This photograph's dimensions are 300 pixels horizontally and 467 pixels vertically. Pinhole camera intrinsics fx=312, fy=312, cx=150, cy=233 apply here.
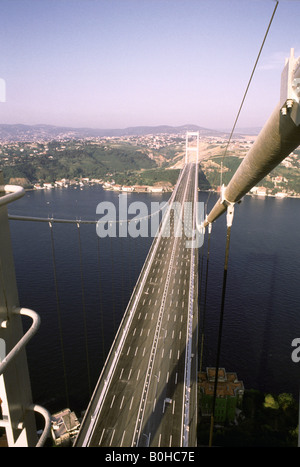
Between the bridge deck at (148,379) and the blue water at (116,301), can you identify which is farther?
the blue water at (116,301)

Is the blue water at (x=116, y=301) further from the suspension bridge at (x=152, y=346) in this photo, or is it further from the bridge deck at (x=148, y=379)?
the suspension bridge at (x=152, y=346)

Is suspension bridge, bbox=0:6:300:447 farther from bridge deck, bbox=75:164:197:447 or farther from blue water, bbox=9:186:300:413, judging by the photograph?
blue water, bbox=9:186:300:413

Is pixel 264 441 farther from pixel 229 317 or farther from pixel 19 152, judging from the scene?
pixel 19 152

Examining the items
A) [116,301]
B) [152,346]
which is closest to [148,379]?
[152,346]

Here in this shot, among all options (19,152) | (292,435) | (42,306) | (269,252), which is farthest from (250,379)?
(19,152)

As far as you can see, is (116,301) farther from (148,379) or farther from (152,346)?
(148,379)

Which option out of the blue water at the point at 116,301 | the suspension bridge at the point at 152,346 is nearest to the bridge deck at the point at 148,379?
the suspension bridge at the point at 152,346
